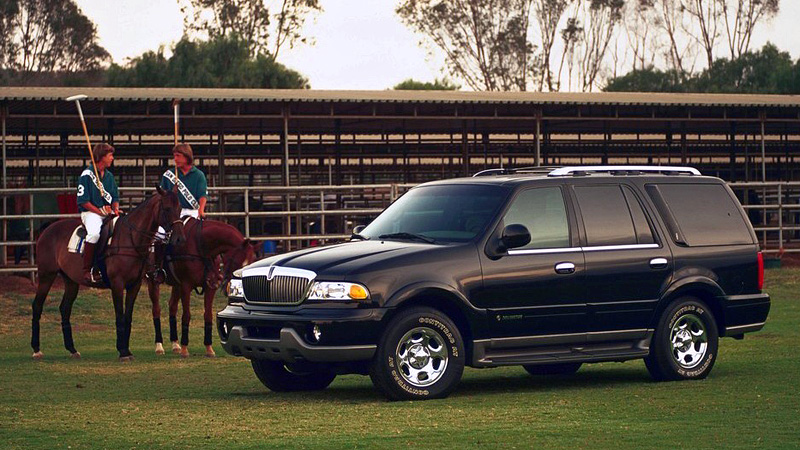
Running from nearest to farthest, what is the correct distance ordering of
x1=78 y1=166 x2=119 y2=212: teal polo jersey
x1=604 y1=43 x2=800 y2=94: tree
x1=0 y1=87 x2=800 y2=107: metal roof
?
x1=78 y1=166 x2=119 y2=212: teal polo jersey, x1=0 y1=87 x2=800 y2=107: metal roof, x1=604 y1=43 x2=800 y2=94: tree

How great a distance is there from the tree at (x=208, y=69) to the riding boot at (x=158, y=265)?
45.4 m

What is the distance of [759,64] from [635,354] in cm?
6360

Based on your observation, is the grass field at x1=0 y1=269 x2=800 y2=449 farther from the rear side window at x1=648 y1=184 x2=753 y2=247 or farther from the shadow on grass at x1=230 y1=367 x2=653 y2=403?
the rear side window at x1=648 y1=184 x2=753 y2=247

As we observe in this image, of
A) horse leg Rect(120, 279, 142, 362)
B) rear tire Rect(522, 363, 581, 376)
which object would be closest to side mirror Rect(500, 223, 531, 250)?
rear tire Rect(522, 363, 581, 376)

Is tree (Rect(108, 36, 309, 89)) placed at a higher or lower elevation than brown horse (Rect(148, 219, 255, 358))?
higher

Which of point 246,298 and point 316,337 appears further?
point 246,298

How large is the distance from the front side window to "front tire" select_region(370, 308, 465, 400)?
1137 millimetres

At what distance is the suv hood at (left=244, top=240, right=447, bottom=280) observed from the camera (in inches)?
429

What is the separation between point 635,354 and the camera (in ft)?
40.0

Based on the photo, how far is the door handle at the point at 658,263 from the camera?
12.3 m

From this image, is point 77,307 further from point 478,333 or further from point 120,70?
point 120,70

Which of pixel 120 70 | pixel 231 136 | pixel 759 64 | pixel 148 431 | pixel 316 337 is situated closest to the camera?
pixel 148 431

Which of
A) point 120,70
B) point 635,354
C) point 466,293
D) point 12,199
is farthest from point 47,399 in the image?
point 120,70

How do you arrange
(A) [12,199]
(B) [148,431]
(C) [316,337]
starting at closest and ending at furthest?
1. (B) [148,431]
2. (C) [316,337]
3. (A) [12,199]
